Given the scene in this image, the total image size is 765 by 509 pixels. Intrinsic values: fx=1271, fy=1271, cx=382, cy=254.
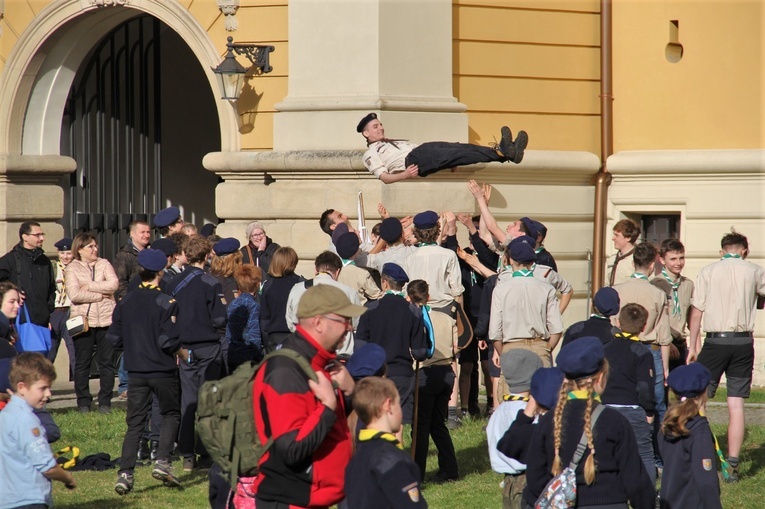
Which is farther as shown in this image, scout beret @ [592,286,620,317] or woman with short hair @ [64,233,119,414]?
woman with short hair @ [64,233,119,414]

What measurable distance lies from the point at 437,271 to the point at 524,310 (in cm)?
126

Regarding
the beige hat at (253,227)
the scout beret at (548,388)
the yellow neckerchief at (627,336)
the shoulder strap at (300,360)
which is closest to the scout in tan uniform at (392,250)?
the beige hat at (253,227)

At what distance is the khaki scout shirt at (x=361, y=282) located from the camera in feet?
33.7

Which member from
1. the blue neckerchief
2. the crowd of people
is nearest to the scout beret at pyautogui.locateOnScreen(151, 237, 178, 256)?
the crowd of people

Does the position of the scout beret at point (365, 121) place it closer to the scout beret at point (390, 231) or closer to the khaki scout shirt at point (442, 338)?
the scout beret at point (390, 231)

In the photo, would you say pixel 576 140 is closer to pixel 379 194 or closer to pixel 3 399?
pixel 379 194

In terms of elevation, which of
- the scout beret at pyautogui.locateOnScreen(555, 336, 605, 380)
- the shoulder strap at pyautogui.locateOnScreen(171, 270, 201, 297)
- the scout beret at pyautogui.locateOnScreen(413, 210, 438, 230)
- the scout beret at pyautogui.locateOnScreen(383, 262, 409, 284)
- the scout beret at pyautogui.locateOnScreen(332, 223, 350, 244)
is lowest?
the scout beret at pyautogui.locateOnScreen(555, 336, 605, 380)

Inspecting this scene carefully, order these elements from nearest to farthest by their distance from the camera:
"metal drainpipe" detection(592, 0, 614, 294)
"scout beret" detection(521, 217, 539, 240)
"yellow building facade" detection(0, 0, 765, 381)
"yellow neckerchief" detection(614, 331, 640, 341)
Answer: "yellow neckerchief" detection(614, 331, 640, 341) < "scout beret" detection(521, 217, 539, 240) < "yellow building facade" detection(0, 0, 765, 381) < "metal drainpipe" detection(592, 0, 614, 294)

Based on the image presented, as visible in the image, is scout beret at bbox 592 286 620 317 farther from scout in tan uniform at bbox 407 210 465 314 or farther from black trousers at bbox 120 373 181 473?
black trousers at bbox 120 373 181 473

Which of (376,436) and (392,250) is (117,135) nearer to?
(392,250)

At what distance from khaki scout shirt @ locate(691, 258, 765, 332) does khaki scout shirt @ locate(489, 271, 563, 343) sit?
4.30 ft

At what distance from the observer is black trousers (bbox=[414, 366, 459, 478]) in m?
9.56

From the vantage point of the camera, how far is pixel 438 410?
9.64 meters

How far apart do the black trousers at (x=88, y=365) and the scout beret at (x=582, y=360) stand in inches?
308
